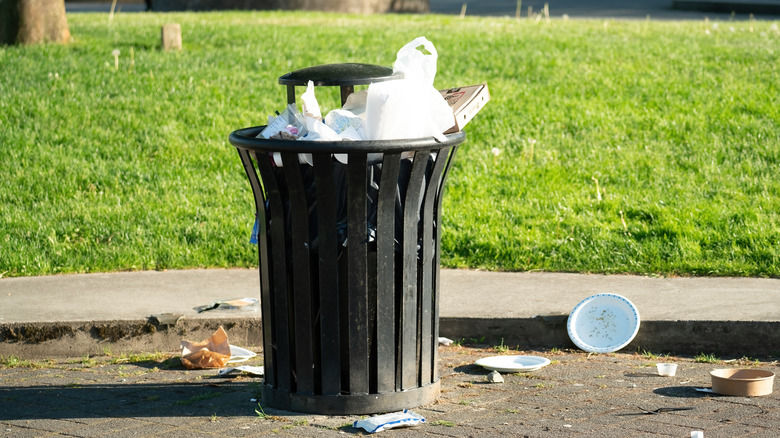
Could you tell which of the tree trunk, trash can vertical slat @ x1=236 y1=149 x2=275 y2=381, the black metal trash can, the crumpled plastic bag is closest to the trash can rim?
the black metal trash can

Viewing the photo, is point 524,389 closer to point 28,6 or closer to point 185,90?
point 185,90

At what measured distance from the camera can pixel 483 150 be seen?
7914 millimetres

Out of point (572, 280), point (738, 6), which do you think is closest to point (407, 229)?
point (572, 280)

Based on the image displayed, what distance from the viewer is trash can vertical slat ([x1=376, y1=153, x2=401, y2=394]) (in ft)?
12.1

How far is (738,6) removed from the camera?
802 inches

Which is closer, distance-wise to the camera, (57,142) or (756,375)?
(756,375)

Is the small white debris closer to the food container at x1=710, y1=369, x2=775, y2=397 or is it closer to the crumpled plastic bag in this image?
the food container at x1=710, y1=369, x2=775, y2=397

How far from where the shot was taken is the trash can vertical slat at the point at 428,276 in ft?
12.8

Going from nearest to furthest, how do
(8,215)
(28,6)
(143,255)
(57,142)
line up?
(143,255) < (8,215) < (57,142) < (28,6)

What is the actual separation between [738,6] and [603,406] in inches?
718

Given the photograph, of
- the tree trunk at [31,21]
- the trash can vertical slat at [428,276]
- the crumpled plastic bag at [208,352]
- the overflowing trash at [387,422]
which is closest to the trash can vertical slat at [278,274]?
the overflowing trash at [387,422]

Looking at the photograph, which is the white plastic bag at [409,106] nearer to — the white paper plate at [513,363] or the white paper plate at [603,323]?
the white paper plate at [513,363]

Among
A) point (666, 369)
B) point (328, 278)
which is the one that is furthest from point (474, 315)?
point (328, 278)

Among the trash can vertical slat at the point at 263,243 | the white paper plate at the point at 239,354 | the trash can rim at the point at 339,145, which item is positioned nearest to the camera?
the trash can rim at the point at 339,145
